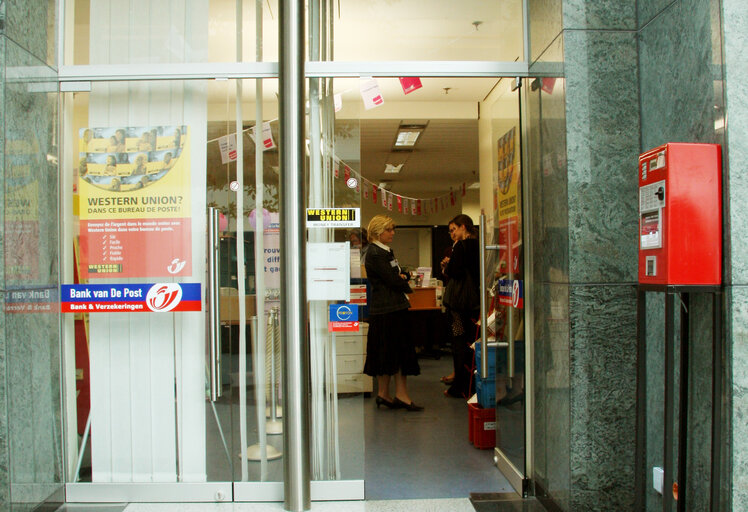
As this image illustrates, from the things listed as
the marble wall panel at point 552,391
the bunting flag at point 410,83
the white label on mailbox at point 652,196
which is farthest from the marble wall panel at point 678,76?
the bunting flag at point 410,83

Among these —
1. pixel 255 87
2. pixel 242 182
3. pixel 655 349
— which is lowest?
pixel 655 349

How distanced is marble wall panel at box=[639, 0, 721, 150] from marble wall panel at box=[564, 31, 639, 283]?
0.08 m

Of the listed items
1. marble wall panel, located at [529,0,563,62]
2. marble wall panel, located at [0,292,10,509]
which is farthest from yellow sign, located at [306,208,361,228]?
marble wall panel, located at [0,292,10,509]

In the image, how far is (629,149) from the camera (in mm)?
2807

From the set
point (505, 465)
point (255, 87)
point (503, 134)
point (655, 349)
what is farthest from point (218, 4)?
point (505, 465)

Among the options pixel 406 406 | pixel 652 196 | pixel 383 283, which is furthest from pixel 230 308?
pixel 406 406

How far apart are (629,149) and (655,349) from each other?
901mm

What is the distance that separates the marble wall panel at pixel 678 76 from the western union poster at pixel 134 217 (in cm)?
225

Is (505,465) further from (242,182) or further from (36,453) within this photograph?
(36,453)

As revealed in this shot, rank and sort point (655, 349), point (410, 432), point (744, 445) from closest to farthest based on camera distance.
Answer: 1. point (744, 445)
2. point (655, 349)
3. point (410, 432)

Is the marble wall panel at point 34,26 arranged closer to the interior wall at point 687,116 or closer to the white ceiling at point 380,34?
the white ceiling at point 380,34

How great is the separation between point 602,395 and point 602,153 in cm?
110

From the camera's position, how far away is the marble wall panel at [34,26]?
9.43ft

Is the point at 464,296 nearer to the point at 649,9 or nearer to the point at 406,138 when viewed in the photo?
the point at 649,9
